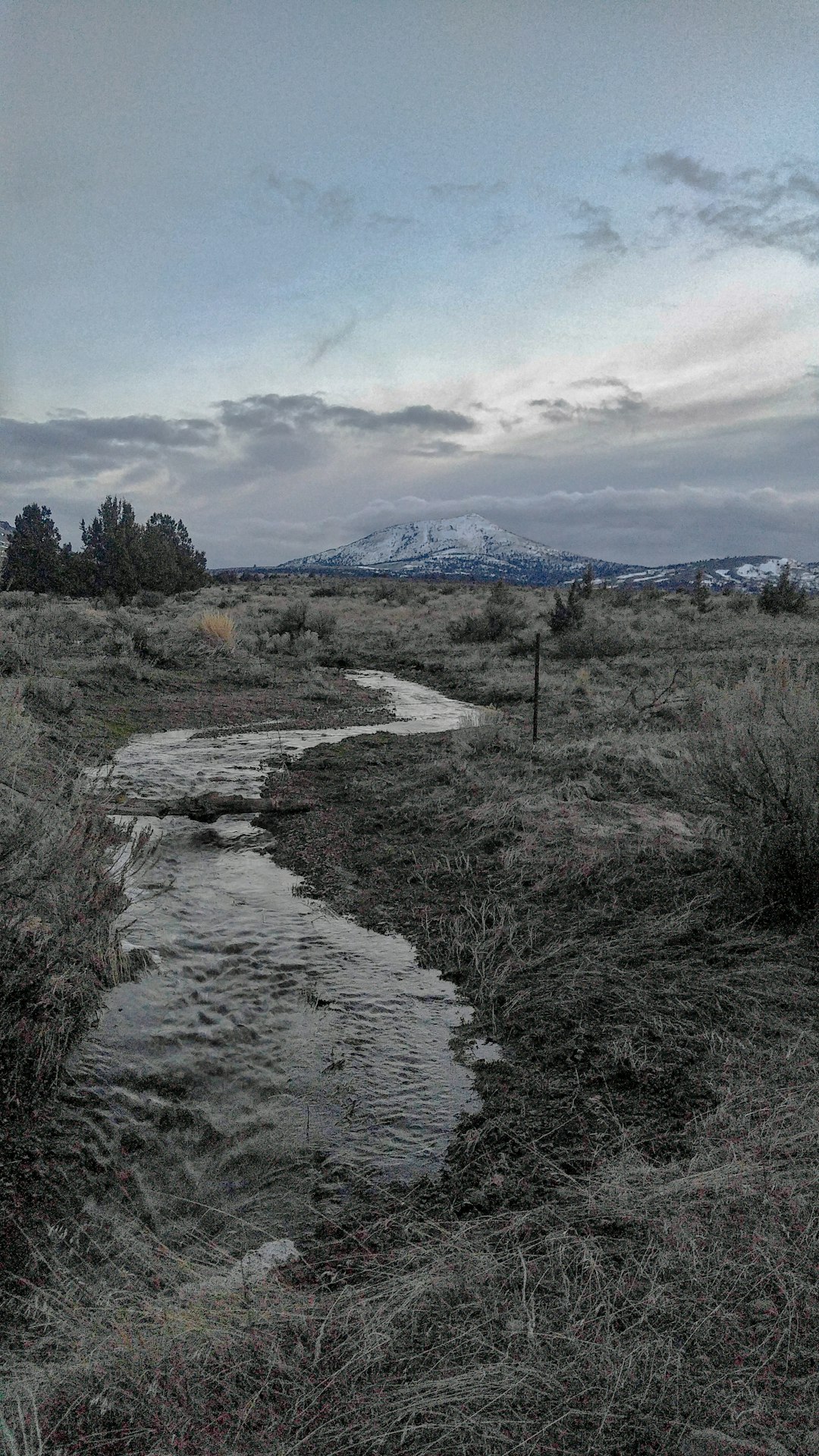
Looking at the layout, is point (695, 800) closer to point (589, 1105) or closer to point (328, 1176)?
point (589, 1105)

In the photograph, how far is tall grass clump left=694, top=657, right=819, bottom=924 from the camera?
4.98 meters

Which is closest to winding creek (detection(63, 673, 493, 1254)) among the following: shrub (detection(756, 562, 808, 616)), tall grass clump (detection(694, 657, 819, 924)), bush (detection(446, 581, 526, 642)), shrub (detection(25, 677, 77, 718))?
tall grass clump (detection(694, 657, 819, 924))

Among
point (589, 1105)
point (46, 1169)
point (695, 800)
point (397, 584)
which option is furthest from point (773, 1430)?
point (397, 584)

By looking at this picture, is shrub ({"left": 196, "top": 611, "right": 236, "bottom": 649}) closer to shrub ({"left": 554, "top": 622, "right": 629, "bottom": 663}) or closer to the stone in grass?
shrub ({"left": 554, "top": 622, "right": 629, "bottom": 663})

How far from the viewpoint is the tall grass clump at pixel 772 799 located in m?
4.98

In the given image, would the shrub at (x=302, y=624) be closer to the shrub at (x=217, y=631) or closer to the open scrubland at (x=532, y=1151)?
the shrub at (x=217, y=631)

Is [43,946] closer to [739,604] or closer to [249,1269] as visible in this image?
[249,1269]

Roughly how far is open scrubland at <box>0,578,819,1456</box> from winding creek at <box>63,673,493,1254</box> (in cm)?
18

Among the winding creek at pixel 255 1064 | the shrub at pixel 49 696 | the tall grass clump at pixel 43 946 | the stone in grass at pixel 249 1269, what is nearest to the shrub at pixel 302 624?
the shrub at pixel 49 696

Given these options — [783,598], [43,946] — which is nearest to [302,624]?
[783,598]

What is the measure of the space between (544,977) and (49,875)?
118 inches

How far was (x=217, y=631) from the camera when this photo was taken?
2056 centimetres

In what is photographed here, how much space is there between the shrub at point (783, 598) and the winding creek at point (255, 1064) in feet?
83.8

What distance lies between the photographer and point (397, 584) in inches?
1874
